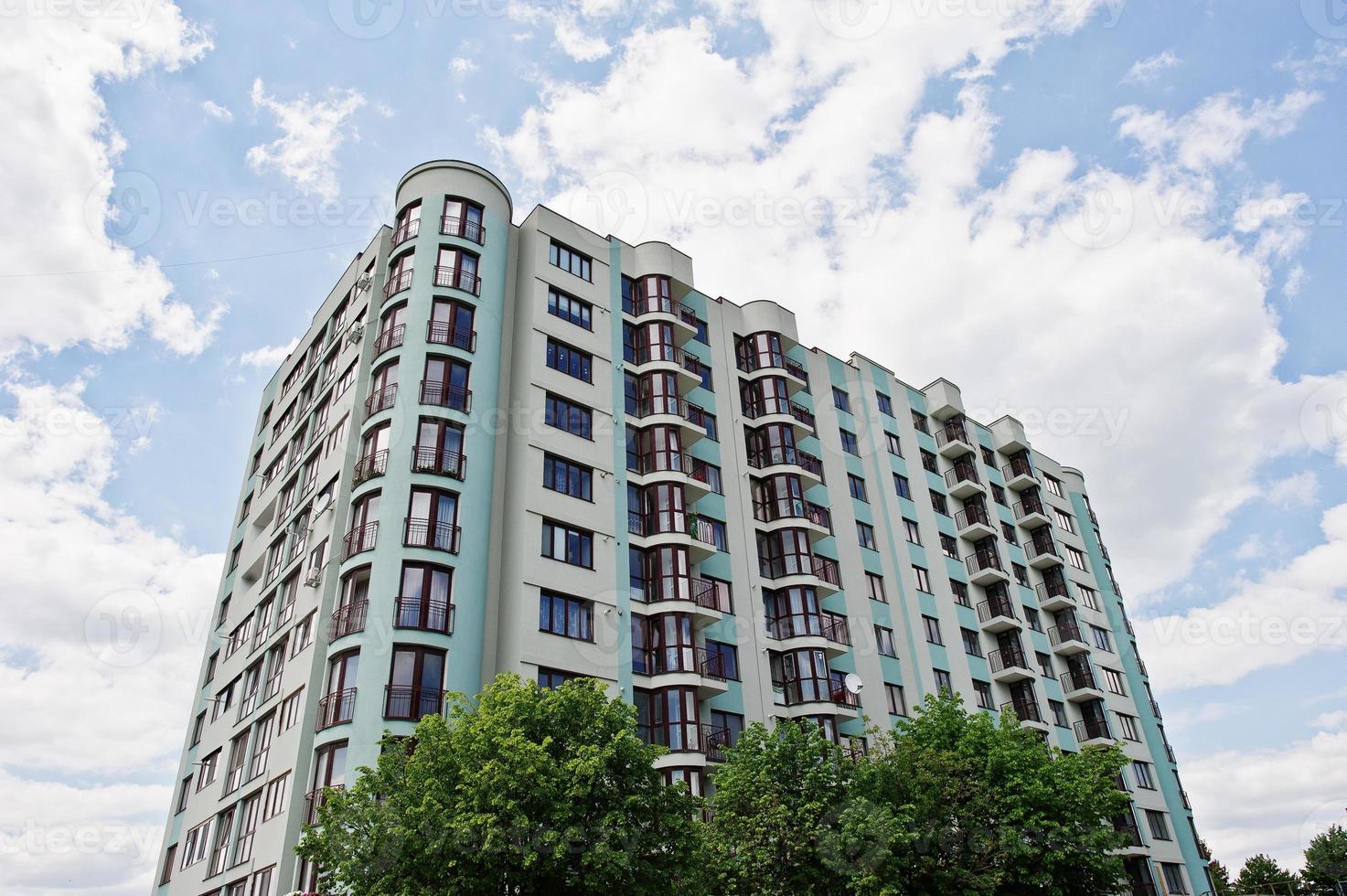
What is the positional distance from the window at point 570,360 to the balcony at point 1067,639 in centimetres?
3524

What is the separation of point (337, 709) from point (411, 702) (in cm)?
246

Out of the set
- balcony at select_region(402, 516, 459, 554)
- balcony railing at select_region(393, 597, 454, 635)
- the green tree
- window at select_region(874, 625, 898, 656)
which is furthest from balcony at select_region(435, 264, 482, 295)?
the green tree

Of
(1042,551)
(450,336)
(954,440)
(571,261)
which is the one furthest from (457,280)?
(1042,551)

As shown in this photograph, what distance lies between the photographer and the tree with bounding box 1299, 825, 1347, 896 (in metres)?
72.4

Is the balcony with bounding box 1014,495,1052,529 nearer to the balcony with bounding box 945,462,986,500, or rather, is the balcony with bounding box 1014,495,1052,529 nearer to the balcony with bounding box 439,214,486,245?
the balcony with bounding box 945,462,986,500

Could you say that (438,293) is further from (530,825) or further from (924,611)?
(924,611)

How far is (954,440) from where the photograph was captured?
59.5 meters

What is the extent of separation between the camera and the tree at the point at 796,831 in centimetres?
2614

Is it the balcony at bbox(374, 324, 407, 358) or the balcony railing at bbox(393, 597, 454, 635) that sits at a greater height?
the balcony at bbox(374, 324, 407, 358)

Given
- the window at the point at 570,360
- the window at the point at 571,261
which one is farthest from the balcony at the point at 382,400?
the window at the point at 571,261

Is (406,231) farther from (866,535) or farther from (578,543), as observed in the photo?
(866,535)

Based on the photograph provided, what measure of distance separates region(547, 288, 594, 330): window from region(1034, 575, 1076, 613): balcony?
35.4 m

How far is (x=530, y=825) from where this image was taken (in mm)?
21375

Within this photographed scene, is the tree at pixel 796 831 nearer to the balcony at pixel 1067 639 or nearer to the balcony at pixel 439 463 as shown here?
the balcony at pixel 439 463
